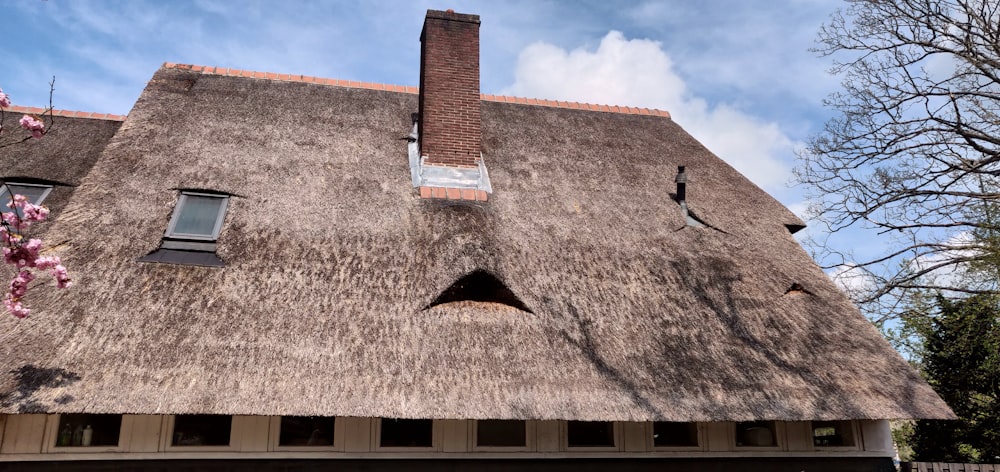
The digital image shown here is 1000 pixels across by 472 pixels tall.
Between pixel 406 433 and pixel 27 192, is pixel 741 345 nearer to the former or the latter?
pixel 406 433

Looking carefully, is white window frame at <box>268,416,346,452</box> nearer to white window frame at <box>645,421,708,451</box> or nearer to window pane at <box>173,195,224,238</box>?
window pane at <box>173,195,224,238</box>

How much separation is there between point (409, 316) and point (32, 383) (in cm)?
309

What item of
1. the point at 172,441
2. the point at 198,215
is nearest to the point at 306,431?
the point at 172,441

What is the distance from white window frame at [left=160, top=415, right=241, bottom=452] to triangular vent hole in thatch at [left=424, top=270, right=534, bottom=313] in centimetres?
243

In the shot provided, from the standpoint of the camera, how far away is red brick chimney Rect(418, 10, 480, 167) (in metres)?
8.99

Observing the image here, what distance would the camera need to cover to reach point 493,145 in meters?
9.89

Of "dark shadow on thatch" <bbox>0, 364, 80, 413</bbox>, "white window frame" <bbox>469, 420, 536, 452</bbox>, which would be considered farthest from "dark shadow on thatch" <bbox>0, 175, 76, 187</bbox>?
"white window frame" <bbox>469, 420, 536, 452</bbox>

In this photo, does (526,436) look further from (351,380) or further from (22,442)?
(22,442)

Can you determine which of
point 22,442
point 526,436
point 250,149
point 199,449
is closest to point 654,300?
point 526,436

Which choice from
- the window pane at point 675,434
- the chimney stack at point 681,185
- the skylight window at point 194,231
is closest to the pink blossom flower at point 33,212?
the skylight window at point 194,231

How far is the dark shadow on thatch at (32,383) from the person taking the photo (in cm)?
489

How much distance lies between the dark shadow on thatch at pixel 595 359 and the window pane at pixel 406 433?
1741 mm

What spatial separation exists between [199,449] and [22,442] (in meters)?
1.51

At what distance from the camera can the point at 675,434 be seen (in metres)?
7.34
